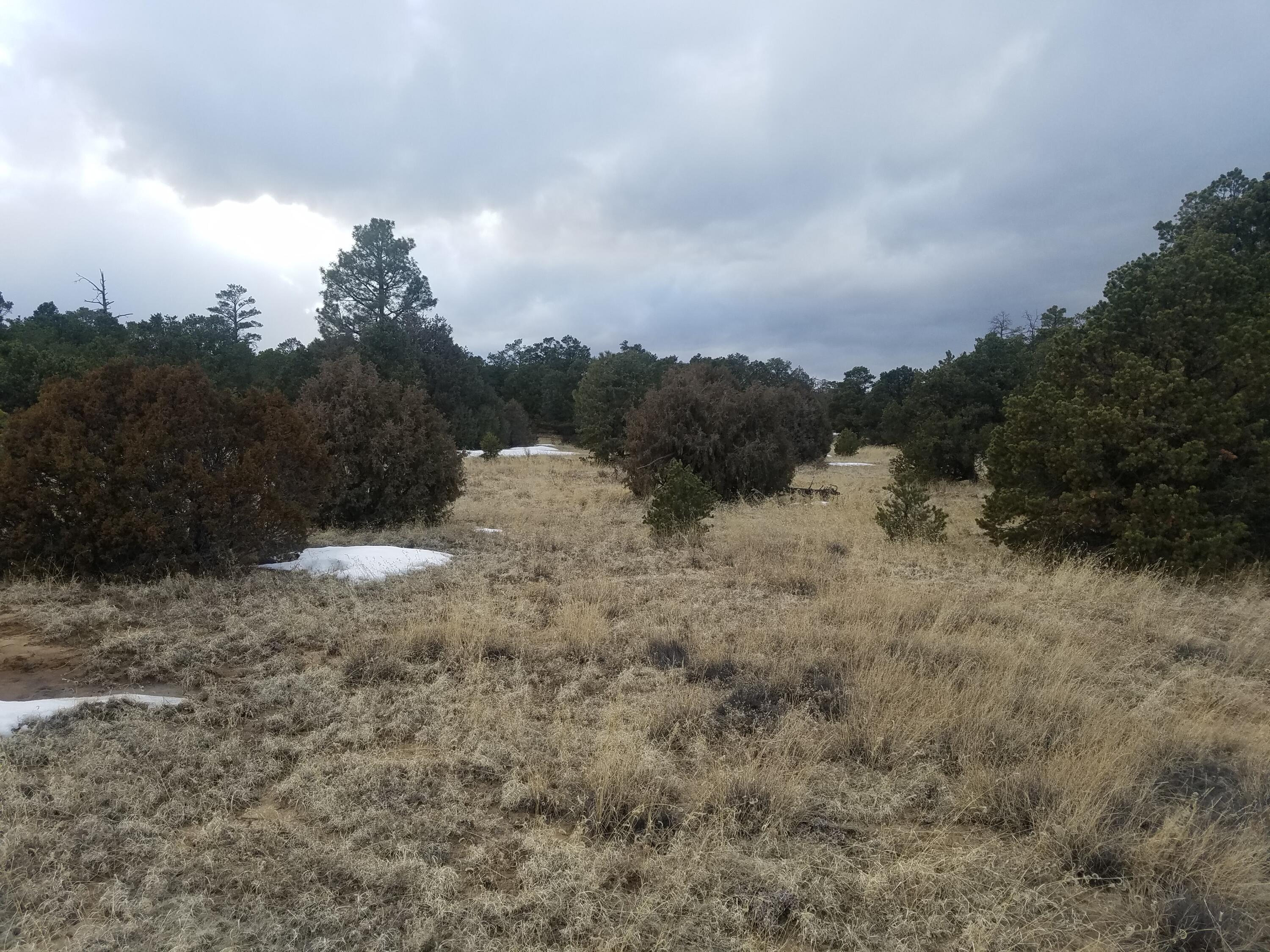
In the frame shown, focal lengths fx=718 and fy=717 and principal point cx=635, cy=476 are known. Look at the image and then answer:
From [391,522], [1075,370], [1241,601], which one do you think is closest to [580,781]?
[1241,601]

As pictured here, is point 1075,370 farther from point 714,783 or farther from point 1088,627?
point 714,783

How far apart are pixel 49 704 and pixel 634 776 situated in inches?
142

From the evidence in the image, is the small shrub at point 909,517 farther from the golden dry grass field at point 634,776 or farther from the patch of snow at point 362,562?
the patch of snow at point 362,562

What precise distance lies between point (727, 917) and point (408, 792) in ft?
5.48

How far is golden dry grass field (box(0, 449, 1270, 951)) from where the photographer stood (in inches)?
105

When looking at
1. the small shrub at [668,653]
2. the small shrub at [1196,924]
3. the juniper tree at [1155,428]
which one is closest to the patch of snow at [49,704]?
the small shrub at [668,653]

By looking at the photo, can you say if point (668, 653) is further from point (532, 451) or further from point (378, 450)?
point (532, 451)

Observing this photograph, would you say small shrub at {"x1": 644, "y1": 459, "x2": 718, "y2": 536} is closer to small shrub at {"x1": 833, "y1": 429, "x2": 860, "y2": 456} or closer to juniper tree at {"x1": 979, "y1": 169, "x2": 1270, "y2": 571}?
juniper tree at {"x1": 979, "y1": 169, "x2": 1270, "y2": 571}

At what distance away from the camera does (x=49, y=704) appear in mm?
4324

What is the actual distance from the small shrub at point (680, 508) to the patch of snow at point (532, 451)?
849 inches

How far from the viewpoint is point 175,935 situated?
2.44m

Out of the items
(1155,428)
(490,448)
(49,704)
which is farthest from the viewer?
(490,448)

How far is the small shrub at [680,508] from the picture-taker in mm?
11195

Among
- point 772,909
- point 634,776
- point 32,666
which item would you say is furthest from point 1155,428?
point 32,666
